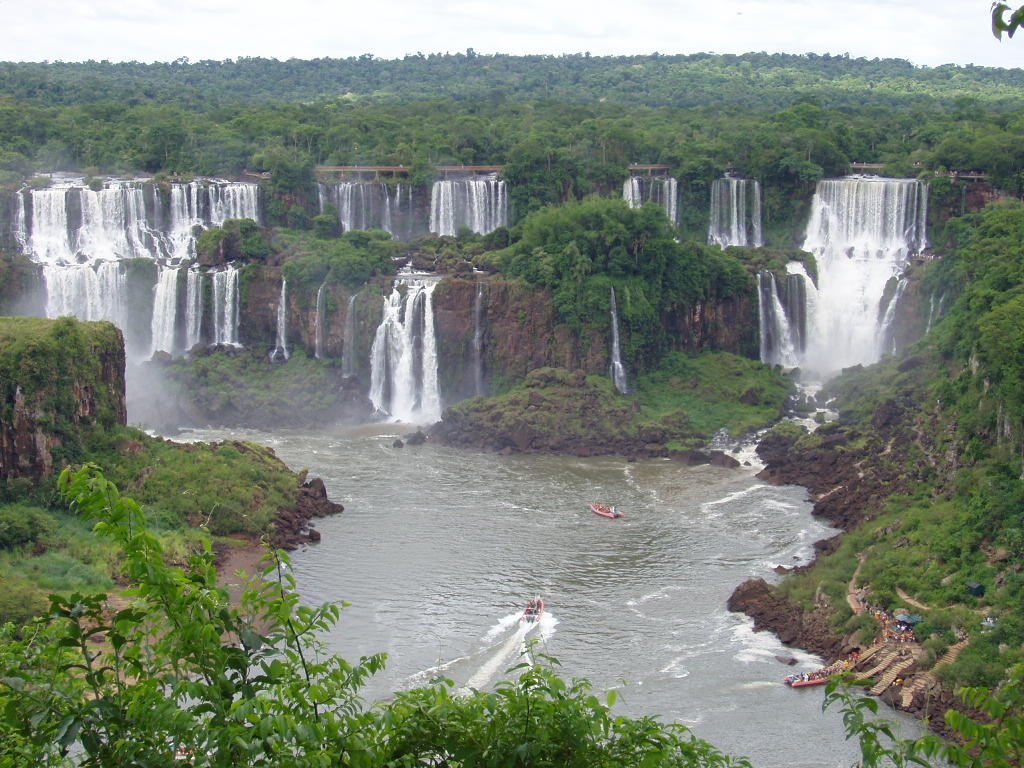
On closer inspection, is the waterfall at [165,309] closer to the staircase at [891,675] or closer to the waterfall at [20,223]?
the waterfall at [20,223]

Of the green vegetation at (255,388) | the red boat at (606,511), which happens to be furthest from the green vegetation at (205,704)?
the green vegetation at (255,388)

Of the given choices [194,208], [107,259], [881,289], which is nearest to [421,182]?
[194,208]

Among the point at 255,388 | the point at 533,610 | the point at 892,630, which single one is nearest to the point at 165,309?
the point at 255,388

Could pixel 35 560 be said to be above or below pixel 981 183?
below

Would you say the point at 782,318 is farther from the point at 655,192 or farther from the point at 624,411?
the point at 655,192

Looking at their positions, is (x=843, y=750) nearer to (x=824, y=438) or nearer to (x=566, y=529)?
(x=566, y=529)

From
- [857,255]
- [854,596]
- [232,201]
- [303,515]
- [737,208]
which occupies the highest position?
[232,201]
